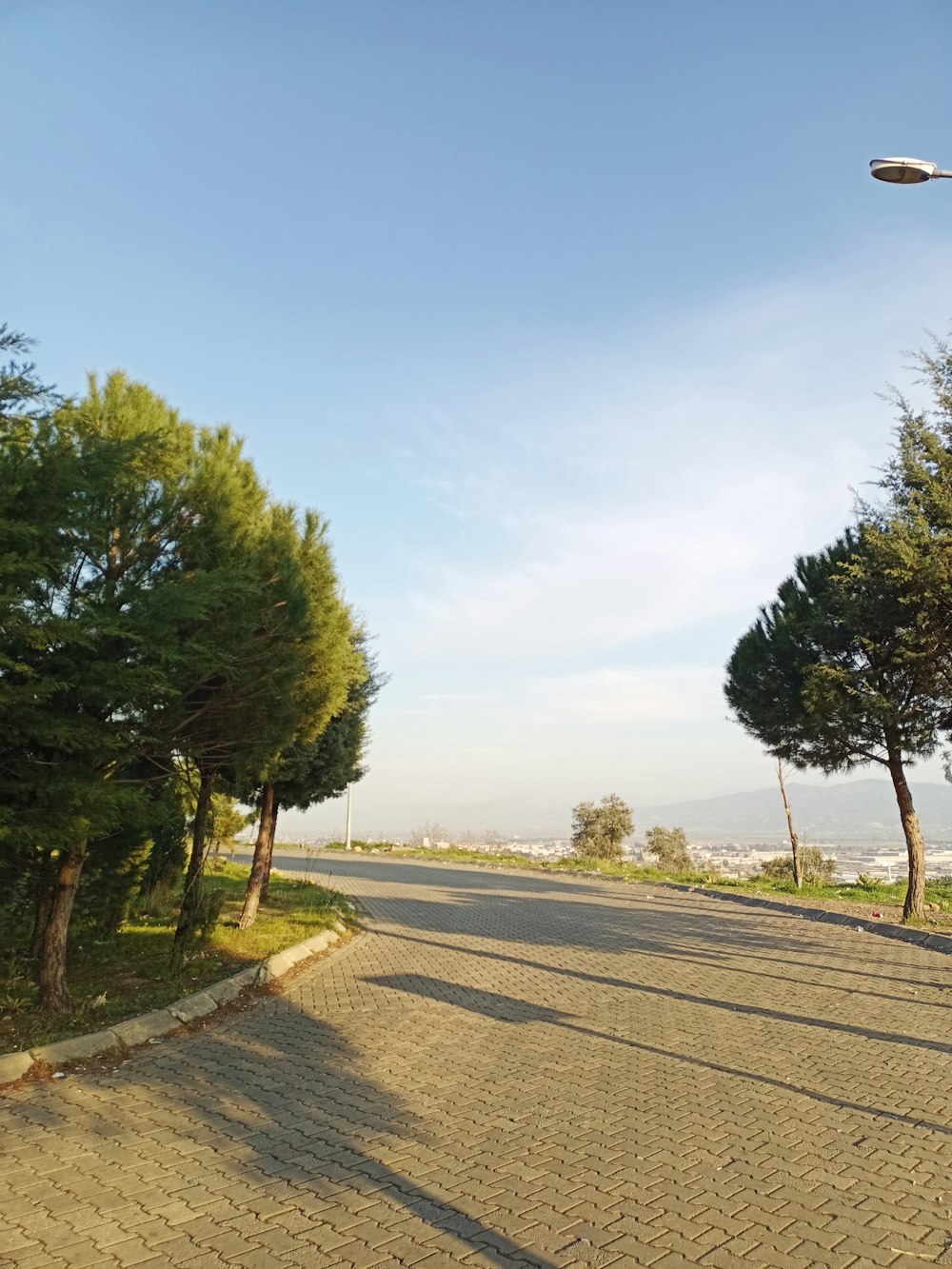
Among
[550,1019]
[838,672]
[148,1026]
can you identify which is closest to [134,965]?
[148,1026]

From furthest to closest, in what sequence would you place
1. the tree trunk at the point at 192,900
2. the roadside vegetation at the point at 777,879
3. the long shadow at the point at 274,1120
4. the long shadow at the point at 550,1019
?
1. the roadside vegetation at the point at 777,879
2. the tree trunk at the point at 192,900
3. the long shadow at the point at 550,1019
4. the long shadow at the point at 274,1120

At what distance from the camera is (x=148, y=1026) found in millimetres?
7738

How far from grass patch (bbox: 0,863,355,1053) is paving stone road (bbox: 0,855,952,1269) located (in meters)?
0.94

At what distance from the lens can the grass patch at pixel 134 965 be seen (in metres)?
7.77

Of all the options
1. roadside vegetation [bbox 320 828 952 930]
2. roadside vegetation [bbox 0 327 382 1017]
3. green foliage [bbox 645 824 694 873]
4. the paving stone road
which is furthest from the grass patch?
green foliage [bbox 645 824 694 873]

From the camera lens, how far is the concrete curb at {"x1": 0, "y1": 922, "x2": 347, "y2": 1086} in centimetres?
650

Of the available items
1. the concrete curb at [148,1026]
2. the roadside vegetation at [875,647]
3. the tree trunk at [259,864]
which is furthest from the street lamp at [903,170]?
the tree trunk at [259,864]

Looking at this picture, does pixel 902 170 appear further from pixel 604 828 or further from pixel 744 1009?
pixel 604 828

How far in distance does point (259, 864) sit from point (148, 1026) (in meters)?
6.32

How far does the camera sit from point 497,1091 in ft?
20.8

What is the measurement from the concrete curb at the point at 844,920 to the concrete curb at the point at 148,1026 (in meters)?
10.5

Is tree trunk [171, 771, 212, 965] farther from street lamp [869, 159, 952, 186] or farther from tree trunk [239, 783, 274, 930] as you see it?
street lamp [869, 159, 952, 186]

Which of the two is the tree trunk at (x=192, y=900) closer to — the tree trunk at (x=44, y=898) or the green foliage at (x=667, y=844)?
the tree trunk at (x=44, y=898)

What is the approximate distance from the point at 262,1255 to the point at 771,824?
694ft
